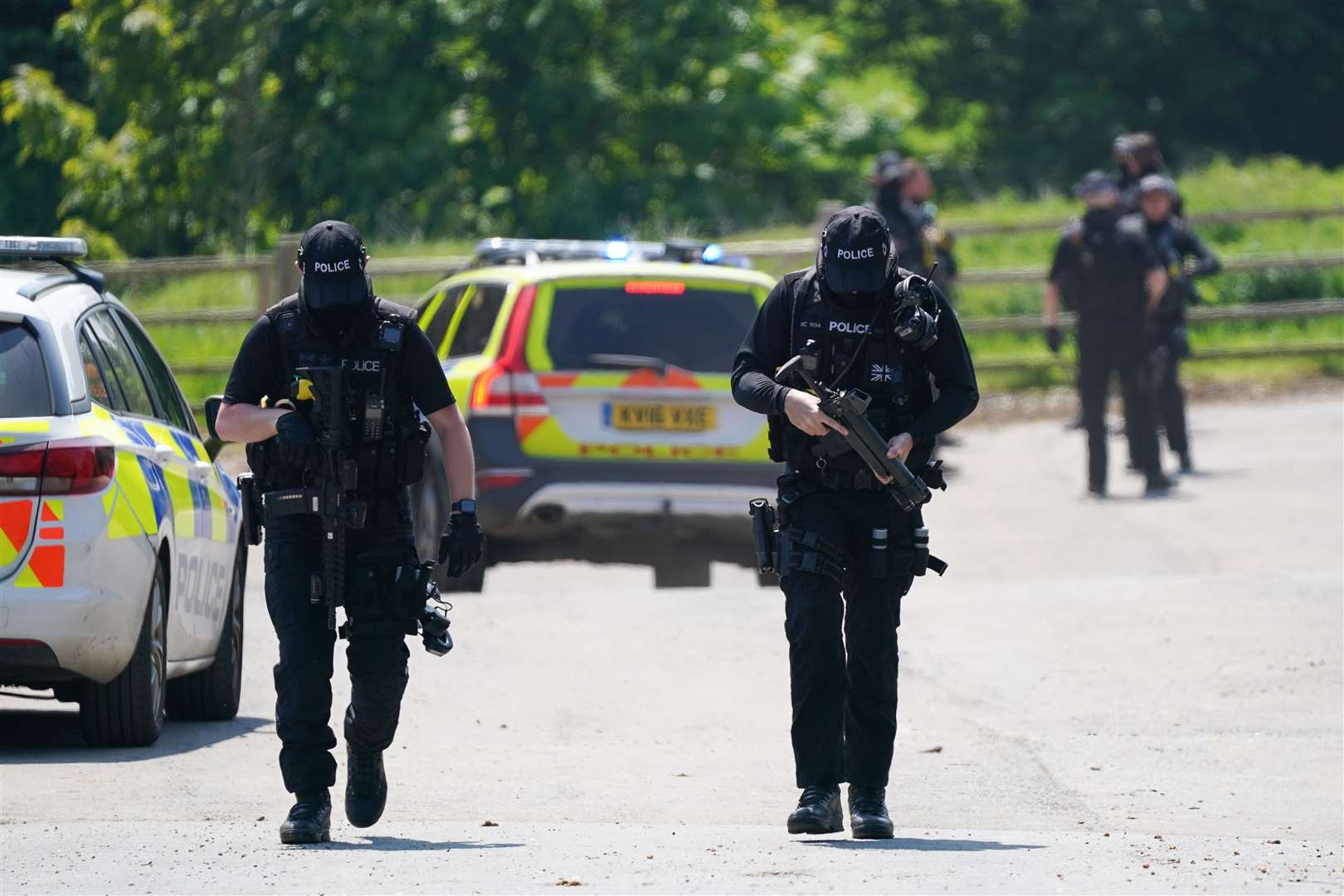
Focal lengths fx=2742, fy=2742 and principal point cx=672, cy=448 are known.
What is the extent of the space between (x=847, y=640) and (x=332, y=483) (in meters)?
1.41

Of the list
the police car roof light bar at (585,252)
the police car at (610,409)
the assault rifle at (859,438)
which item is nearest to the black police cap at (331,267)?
the assault rifle at (859,438)

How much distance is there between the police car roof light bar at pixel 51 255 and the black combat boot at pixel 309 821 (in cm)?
217

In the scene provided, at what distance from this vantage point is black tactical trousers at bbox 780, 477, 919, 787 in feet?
23.2

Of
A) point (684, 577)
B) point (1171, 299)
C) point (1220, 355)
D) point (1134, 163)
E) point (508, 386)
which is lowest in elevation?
point (684, 577)

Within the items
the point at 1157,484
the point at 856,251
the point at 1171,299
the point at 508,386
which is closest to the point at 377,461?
the point at 856,251

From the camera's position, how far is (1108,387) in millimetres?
16953

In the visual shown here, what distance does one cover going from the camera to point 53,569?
799cm

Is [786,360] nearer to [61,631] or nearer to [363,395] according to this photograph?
[363,395]

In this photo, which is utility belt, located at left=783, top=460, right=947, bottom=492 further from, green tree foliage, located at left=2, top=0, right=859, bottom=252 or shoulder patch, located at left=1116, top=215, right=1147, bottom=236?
green tree foliage, located at left=2, top=0, right=859, bottom=252

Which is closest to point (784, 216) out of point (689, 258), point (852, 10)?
point (852, 10)

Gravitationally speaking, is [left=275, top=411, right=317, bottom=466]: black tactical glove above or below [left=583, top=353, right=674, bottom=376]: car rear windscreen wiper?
above

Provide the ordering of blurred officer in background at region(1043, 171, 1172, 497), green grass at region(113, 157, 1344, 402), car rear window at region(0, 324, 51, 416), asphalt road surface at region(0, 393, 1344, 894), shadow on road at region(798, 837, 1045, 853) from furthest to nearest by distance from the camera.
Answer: green grass at region(113, 157, 1344, 402), blurred officer in background at region(1043, 171, 1172, 497), car rear window at region(0, 324, 51, 416), shadow on road at region(798, 837, 1045, 853), asphalt road surface at region(0, 393, 1344, 894)

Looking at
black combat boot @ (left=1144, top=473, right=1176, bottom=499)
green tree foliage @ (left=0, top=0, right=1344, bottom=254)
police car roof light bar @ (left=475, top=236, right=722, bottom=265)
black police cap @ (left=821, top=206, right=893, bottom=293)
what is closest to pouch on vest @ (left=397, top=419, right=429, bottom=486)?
black police cap @ (left=821, top=206, right=893, bottom=293)

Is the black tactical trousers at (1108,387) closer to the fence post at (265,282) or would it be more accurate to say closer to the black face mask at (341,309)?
the fence post at (265,282)
